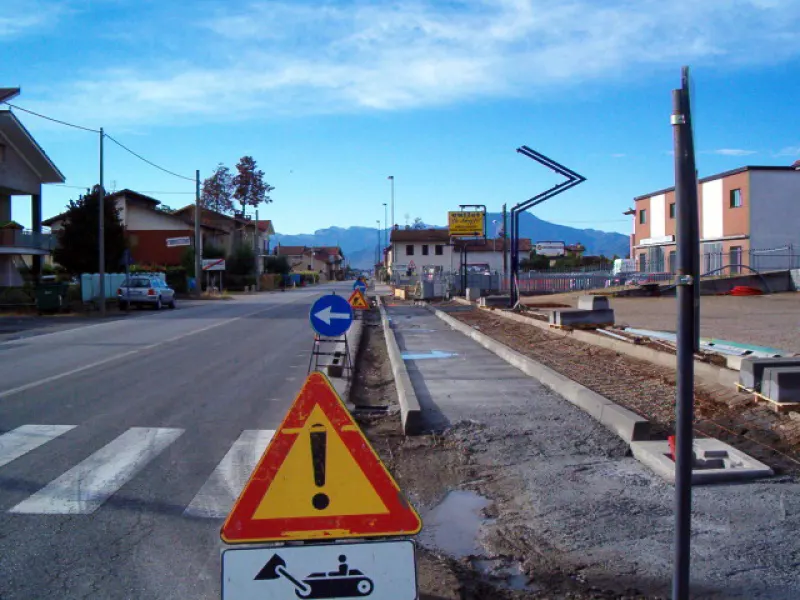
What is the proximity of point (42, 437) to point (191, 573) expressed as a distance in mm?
4501

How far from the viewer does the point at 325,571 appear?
3.52 m

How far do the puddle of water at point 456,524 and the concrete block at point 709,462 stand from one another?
1551mm

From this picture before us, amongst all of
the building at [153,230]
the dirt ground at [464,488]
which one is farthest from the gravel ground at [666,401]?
the building at [153,230]

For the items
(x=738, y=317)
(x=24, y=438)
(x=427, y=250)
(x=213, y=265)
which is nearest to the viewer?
(x=24, y=438)

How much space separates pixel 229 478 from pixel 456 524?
2.27m

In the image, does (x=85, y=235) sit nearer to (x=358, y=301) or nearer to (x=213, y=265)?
(x=213, y=265)

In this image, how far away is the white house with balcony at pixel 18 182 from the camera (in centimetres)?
3925

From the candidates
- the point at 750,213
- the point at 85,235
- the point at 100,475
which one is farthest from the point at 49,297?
the point at 750,213

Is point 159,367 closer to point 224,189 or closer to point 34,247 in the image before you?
point 34,247

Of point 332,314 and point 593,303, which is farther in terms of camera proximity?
point 593,303

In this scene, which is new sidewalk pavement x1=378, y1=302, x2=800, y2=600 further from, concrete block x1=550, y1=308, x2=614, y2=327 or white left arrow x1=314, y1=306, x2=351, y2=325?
concrete block x1=550, y1=308, x2=614, y2=327

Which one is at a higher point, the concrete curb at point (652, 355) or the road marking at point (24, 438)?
the concrete curb at point (652, 355)

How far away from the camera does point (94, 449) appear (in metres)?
7.96

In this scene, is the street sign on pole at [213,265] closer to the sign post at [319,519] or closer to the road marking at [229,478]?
the road marking at [229,478]
